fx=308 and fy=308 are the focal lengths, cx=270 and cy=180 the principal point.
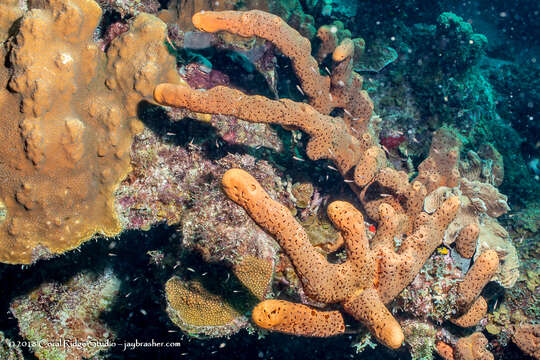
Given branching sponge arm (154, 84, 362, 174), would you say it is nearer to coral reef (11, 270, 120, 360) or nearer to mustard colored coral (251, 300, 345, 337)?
mustard colored coral (251, 300, 345, 337)

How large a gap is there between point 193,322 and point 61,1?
3.45 m

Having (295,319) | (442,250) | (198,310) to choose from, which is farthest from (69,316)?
(442,250)

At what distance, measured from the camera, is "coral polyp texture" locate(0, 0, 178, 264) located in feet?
9.20

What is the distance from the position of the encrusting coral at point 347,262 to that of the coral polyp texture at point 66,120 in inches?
75.8

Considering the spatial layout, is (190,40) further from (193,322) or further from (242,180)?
(193,322)

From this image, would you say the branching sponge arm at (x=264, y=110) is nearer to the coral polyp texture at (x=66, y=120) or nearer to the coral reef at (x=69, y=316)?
the coral polyp texture at (x=66, y=120)

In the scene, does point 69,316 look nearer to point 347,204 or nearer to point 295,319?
point 295,319

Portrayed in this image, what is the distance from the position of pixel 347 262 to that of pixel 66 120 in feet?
9.66

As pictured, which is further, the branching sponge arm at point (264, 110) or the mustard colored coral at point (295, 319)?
the branching sponge arm at point (264, 110)

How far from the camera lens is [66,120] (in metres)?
2.97

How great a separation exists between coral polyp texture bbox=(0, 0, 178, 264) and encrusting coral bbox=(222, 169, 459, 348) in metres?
1.93

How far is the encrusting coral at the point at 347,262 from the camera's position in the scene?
2.23m

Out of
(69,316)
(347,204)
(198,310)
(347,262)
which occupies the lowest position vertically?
(69,316)

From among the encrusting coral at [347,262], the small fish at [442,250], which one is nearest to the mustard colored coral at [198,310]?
the encrusting coral at [347,262]
